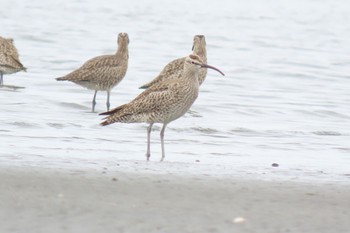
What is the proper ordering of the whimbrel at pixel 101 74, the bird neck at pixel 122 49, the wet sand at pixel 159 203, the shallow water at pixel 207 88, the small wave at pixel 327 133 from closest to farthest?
the wet sand at pixel 159 203, the shallow water at pixel 207 88, the small wave at pixel 327 133, the whimbrel at pixel 101 74, the bird neck at pixel 122 49

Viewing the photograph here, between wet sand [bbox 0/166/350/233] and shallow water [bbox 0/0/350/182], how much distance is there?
2.15 feet

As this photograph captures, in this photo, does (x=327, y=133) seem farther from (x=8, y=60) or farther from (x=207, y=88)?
(x=8, y=60)

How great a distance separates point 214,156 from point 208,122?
335 cm

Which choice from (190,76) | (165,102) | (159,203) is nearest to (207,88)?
(190,76)

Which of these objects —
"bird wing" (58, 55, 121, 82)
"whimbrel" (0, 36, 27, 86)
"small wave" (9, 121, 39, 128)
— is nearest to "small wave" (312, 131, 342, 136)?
"small wave" (9, 121, 39, 128)

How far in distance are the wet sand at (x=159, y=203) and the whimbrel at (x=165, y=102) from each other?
2.43 metres

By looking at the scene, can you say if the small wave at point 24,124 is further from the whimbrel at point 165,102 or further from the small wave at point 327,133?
the small wave at point 327,133

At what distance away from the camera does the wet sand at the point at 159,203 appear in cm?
783

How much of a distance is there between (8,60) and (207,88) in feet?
11.9

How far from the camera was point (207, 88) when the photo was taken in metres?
20.0

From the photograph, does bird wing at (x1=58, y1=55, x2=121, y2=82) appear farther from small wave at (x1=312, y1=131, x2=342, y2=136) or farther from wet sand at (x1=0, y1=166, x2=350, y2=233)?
wet sand at (x1=0, y1=166, x2=350, y2=233)

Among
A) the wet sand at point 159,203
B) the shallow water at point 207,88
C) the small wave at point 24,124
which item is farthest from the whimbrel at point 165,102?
the wet sand at point 159,203

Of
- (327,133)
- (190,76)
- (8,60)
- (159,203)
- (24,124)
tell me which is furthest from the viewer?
(8,60)

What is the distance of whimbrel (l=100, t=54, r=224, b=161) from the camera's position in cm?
1211
